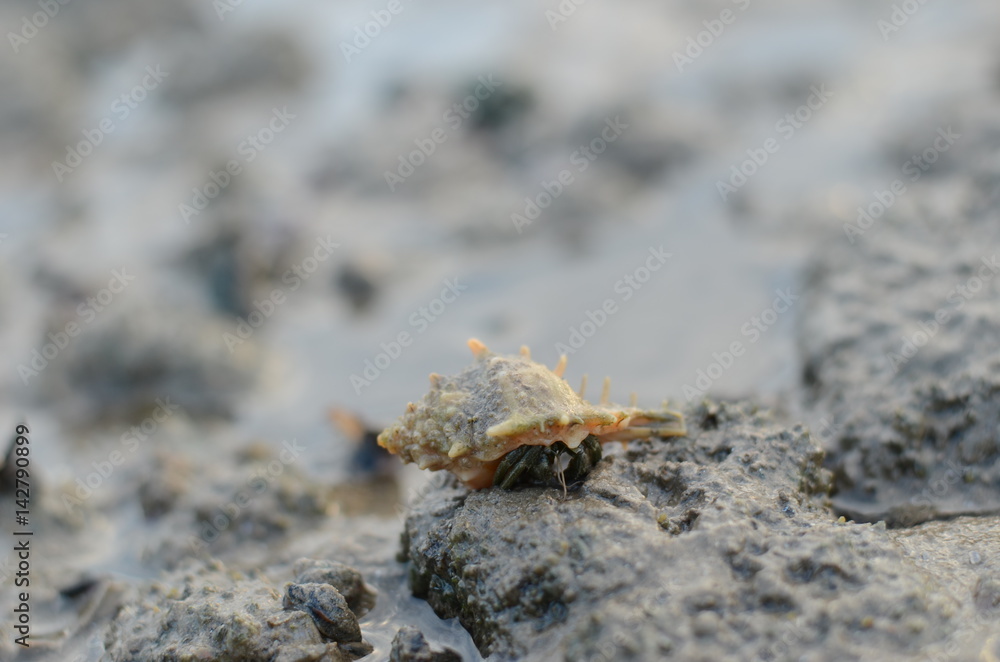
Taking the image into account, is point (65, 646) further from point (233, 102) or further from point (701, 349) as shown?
point (233, 102)

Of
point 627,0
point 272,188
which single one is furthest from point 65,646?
point 627,0

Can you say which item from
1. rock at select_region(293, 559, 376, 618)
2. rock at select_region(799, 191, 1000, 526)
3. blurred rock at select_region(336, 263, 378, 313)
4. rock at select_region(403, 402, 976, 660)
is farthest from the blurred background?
rock at select_region(403, 402, 976, 660)
